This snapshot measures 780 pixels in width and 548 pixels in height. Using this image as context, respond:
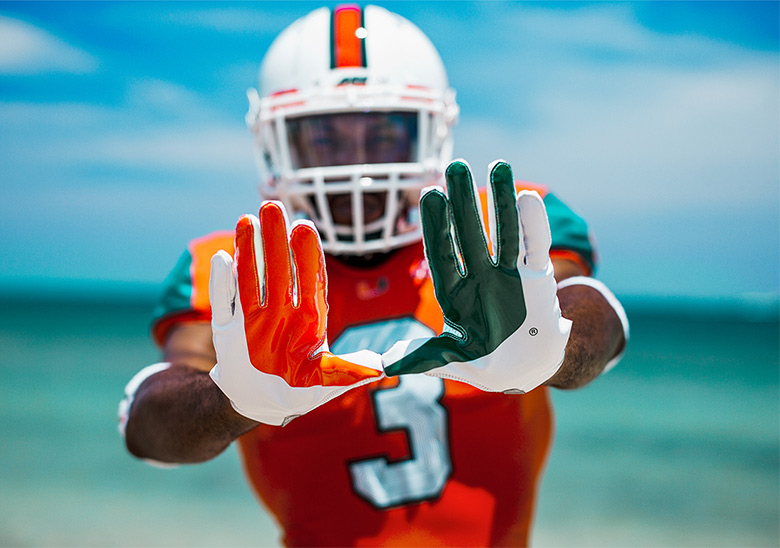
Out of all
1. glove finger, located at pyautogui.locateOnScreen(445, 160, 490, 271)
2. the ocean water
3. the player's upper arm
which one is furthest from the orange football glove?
the ocean water

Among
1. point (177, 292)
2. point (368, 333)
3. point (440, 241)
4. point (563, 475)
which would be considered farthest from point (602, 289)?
point (563, 475)

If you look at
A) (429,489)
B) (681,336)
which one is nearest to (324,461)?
(429,489)

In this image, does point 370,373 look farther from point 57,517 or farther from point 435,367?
point 57,517

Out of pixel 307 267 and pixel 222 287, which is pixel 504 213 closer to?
pixel 307 267

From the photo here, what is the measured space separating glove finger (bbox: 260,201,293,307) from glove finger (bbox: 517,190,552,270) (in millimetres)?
373

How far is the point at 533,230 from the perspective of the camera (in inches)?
48.6

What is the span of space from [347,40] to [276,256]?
0.89 metres

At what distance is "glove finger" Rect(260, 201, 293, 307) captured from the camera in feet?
4.21

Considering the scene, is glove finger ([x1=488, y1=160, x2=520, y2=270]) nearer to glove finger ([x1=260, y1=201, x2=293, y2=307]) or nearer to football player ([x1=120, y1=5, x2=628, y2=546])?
football player ([x1=120, y1=5, x2=628, y2=546])

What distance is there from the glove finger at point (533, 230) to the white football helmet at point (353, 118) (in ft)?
1.99

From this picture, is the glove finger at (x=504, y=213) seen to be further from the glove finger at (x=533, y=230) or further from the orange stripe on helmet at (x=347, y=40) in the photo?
the orange stripe on helmet at (x=347, y=40)

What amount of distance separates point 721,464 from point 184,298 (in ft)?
23.0

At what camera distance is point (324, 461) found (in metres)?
1.81

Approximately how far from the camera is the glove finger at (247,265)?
1281 mm
